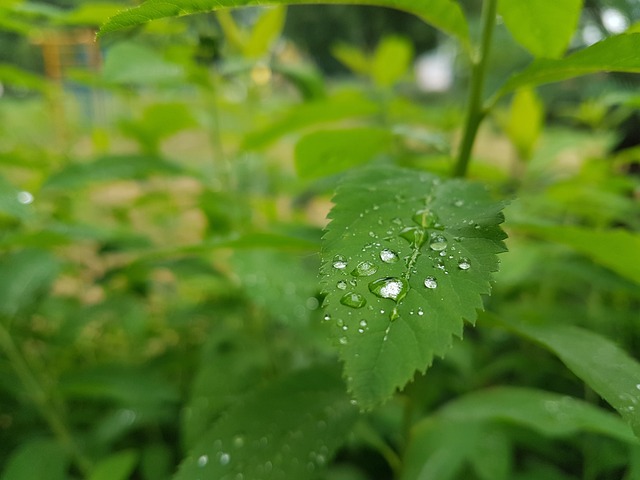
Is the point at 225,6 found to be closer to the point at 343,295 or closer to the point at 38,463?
the point at 343,295

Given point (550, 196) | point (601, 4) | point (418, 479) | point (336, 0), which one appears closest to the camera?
point (336, 0)

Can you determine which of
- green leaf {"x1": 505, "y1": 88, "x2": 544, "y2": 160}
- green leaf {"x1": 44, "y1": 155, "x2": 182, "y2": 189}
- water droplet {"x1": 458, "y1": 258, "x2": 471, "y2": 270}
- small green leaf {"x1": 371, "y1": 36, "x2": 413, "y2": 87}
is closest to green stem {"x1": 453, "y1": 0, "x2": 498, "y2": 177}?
water droplet {"x1": 458, "y1": 258, "x2": 471, "y2": 270}

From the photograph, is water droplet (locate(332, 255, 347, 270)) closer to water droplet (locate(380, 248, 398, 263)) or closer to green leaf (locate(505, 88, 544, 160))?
water droplet (locate(380, 248, 398, 263))

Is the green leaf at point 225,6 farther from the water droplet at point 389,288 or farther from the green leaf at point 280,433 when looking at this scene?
the green leaf at point 280,433

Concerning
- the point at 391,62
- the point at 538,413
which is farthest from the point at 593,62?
the point at 391,62

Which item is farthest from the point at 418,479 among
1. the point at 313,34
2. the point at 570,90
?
the point at 313,34

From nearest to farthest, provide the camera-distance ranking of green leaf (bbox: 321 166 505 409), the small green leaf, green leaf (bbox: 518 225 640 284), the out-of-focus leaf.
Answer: green leaf (bbox: 321 166 505 409)
green leaf (bbox: 518 225 640 284)
the out-of-focus leaf
the small green leaf

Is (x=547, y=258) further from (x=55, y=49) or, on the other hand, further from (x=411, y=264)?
(x=55, y=49)
